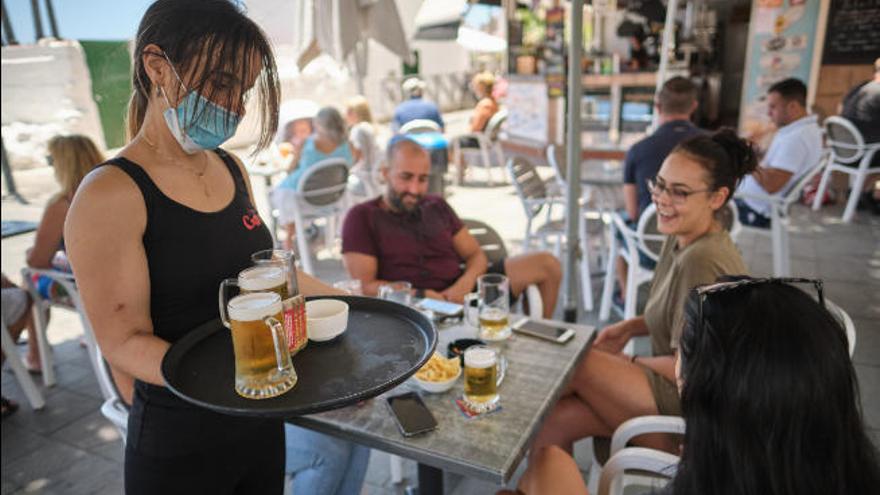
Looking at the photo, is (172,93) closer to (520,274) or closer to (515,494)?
(515,494)

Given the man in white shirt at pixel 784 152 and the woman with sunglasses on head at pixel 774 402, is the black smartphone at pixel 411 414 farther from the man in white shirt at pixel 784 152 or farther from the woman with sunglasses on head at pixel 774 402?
the man in white shirt at pixel 784 152

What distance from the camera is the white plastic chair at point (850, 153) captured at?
549cm

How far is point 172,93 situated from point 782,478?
51.0 inches

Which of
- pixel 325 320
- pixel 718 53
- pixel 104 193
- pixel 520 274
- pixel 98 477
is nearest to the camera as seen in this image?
pixel 104 193

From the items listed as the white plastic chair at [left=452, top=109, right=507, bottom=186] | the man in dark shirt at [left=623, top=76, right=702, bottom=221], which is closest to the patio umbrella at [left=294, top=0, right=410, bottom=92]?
the man in dark shirt at [left=623, top=76, right=702, bottom=221]

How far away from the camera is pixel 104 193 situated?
41.8 inches

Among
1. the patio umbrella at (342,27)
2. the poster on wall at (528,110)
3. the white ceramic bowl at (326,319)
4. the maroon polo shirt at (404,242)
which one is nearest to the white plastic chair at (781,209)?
the maroon polo shirt at (404,242)

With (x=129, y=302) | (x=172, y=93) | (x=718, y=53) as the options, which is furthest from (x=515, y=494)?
(x=718, y=53)

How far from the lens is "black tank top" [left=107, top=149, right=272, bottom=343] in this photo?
1.13 m

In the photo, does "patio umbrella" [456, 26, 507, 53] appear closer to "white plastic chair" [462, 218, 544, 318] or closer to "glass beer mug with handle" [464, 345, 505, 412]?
"white plastic chair" [462, 218, 544, 318]

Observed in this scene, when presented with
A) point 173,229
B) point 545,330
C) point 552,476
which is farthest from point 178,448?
point 545,330

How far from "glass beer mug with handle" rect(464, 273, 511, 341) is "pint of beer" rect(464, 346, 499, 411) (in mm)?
348

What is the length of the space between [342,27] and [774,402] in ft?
8.65

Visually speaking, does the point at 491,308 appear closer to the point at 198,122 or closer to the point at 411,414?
the point at 411,414
